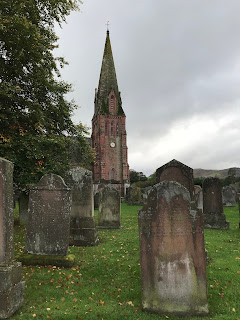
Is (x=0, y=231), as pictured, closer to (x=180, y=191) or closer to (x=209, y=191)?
(x=180, y=191)

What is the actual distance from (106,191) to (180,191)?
8.36 meters

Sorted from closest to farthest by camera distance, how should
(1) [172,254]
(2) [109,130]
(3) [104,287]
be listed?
(1) [172,254] < (3) [104,287] < (2) [109,130]

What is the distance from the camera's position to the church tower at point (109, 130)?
174 ft

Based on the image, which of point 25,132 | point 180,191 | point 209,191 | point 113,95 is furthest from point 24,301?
point 113,95

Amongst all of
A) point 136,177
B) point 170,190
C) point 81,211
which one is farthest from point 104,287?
point 136,177

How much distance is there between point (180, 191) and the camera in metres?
4.38

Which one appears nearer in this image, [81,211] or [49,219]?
[49,219]

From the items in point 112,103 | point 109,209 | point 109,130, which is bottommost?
point 109,209

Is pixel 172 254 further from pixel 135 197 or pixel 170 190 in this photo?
pixel 135 197

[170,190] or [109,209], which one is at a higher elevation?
[170,190]

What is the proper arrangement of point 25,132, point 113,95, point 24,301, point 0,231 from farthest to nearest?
point 113,95
point 25,132
point 24,301
point 0,231

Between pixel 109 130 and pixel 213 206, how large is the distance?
44.2 metres

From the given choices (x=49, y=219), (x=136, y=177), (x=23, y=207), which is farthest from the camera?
(x=136, y=177)

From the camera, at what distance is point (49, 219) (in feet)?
22.1
